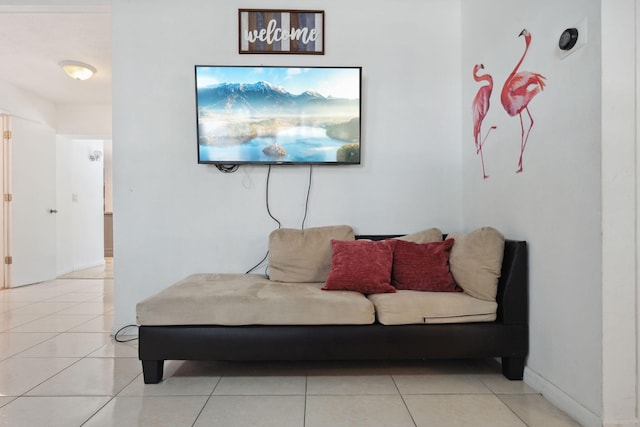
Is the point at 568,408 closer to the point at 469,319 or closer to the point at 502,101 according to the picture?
the point at 469,319

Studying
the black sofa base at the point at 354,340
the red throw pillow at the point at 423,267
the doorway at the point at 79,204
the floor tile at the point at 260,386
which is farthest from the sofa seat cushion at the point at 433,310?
the doorway at the point at 79,204

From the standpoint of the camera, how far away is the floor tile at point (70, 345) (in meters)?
2.45

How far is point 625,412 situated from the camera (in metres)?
1.51

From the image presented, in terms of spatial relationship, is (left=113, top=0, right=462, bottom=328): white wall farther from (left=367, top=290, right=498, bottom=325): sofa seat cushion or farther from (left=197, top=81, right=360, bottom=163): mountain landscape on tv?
(left=367, top=290, right=498, bottom=325): sofa seat cushion

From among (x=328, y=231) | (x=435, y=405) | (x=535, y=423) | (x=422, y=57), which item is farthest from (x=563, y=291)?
(x=422, y=57)

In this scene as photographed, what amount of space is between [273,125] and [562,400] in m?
2.42

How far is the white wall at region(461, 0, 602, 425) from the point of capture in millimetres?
1570

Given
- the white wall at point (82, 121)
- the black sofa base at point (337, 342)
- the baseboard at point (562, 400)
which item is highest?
the white wall at point (82, 121)

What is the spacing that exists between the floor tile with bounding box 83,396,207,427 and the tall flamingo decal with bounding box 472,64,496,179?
226 centimetres

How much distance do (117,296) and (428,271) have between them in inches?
91.3

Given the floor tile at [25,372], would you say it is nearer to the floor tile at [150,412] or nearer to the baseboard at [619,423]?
the floor tile at [150,412]

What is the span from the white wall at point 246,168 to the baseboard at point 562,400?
1247 mm

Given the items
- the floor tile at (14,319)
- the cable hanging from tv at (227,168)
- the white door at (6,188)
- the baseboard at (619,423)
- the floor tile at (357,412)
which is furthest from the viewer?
the white door at (6,188)

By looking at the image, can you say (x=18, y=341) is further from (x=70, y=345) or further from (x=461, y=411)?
(x=461, y=411)
